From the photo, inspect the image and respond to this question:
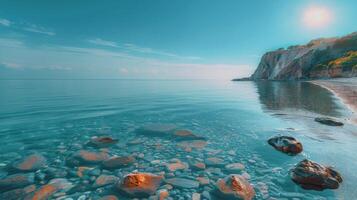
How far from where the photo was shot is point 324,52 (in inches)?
4023

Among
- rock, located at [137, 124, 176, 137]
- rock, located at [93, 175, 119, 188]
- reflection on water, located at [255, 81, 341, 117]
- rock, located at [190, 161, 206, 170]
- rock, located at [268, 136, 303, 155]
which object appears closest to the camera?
rock, located at [93, 175, 119, 188]

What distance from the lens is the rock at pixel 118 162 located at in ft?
24.4

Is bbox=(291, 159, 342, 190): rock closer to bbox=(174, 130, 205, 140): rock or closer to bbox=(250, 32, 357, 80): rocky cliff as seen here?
bbox=(174, 130, 205, 140): rock

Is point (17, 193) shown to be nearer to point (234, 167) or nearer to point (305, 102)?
point (234, 167)

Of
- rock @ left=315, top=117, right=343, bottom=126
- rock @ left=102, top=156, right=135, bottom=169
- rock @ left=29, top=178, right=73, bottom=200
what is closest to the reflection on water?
rock @ left=315, top=117, right=343, bottom=126

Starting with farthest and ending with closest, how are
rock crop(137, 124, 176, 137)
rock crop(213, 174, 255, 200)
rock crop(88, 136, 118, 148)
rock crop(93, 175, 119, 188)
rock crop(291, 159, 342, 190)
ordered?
rock crop(137, 124, 176, 137)
rock crop(88, 136, 118, 148)
rock crop(93, 175, 119, 188)
rock crop(291, 159, 342, 190)
rock crop(213, 174, 255, 200)

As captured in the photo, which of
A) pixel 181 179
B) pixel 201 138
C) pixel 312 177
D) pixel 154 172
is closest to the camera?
pixel 312 177

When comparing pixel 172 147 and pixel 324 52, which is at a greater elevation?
pixel 324 52

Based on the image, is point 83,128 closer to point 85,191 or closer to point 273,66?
point 85,191

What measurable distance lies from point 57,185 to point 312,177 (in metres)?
7.58

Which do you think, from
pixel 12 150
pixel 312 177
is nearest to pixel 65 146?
pixel 12 150

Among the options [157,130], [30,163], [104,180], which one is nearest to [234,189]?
[104,180]

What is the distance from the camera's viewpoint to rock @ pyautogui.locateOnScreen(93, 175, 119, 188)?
6.21 m

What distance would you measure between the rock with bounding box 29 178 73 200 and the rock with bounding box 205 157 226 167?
4672 mm
